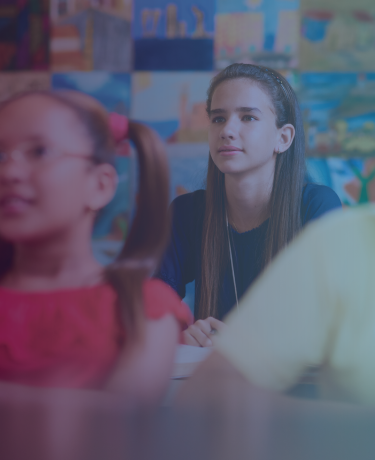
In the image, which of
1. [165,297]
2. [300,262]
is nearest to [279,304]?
[300,262]

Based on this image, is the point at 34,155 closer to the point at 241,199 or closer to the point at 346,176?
the point at 241,199

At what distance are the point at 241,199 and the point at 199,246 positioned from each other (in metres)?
0.11

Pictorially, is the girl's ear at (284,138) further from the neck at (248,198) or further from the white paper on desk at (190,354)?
the white paper on desk at (190,354)

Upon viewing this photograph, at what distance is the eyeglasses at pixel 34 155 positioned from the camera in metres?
0.79

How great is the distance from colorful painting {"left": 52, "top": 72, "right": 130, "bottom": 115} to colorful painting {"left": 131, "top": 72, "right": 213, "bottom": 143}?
0.06 ft

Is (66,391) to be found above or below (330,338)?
below

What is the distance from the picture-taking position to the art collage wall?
0.81m

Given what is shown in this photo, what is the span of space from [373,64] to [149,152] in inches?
16.0

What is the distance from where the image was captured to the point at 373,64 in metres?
0.81

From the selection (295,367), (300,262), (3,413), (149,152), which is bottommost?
(3,413)

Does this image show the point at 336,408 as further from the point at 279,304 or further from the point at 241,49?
the point at 241,49

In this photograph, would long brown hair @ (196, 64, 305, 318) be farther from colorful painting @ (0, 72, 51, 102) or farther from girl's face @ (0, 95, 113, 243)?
colorful painting @ (0, 72, 51, 102)

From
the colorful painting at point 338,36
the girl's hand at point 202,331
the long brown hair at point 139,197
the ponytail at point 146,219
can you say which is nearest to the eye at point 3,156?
the long brown hair at point 139,197

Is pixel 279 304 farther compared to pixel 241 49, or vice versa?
pixel 241 49
